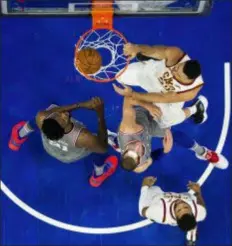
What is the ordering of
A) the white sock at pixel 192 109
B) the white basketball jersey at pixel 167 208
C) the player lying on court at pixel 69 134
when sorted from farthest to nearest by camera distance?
the white sock at pixel 192 109, the white basketball jersey at pixel 167 208, the player lying on court at pixel 69 134

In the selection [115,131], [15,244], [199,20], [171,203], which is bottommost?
[15,244]

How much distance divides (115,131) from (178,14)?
140 cm

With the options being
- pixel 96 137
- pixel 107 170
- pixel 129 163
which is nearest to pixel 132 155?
pixel 129 163

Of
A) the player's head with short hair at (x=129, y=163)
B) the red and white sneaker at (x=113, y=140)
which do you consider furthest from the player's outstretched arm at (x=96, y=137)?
the red and white sneaker at (x=113, y=140)

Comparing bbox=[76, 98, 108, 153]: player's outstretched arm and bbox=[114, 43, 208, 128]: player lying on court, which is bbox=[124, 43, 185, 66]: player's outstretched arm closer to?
bbox=[114, 43, 208, 128]: player lying on court

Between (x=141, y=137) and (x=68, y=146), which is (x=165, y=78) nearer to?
(x=141, y=137)

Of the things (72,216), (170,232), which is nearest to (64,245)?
(72,216)

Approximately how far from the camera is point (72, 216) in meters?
5.25

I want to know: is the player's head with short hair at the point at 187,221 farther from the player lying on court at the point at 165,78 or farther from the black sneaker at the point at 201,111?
the black sneaker at the point at 201,111

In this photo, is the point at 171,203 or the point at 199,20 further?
the point at 199,20

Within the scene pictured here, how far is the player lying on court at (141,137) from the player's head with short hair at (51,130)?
570mm

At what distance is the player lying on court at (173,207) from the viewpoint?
14.3 ft

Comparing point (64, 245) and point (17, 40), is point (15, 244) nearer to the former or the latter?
point (64, 245)

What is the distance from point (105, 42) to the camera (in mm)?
5199
